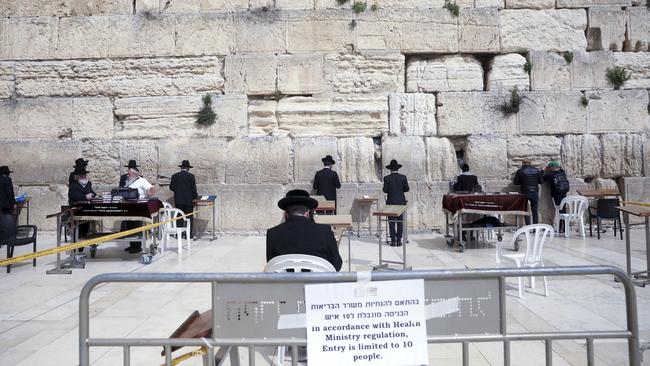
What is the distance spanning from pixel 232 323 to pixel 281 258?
3.34 feet

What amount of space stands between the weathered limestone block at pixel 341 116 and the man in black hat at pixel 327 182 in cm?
127

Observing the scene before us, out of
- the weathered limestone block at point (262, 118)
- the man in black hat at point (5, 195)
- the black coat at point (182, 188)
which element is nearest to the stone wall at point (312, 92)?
the weathered limestone block at point (262, 118)

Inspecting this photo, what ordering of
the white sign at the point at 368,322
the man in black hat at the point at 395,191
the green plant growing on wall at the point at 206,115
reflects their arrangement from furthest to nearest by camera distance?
the green plant growing on wall at the point at 206,115 → the man in black hat at the point at 395,191 → the white sign at the point at 368,322

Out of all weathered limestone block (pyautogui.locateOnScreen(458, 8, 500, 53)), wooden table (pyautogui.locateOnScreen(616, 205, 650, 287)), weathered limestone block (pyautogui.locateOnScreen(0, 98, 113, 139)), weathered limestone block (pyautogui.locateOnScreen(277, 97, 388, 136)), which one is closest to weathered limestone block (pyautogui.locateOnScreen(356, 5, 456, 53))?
weathered limestone block (pyautogui.locateOnScreen(458, 8, 500, 53))

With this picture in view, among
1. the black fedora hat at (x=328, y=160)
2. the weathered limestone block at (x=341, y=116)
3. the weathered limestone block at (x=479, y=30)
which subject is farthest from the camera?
the weathered limestone block at (x=479, y=30)

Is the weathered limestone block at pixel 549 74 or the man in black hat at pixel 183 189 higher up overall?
the weathered limestone block at pixel 549 74

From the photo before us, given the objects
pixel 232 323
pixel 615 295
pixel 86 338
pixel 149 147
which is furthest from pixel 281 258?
pixel 149 147

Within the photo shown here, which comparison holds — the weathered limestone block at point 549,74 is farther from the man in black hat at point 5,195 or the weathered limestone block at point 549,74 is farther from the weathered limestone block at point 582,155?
the man in black hat at point 5,195

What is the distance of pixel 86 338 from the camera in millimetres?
2150

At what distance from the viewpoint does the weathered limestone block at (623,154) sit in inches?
414

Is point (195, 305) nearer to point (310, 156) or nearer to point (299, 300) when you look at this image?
point (299, 300)

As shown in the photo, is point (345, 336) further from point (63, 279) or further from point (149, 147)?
point (149, 147)

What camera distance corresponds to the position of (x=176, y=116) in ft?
35.3

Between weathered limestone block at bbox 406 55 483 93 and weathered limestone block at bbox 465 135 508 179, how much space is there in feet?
4.68
